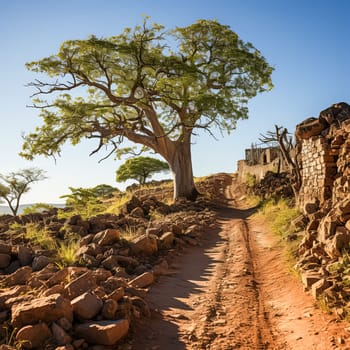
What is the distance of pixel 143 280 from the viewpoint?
4.86 meters

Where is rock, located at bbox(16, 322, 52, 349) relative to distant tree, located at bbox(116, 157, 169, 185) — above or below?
below

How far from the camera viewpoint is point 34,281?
405cm

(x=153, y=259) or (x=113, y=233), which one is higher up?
(x=113, y=233)

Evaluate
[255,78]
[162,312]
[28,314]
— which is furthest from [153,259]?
[255,78]

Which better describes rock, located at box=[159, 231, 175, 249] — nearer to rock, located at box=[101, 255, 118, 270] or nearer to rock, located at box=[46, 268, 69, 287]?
rock, located at box=[101, 255, 118, 270]

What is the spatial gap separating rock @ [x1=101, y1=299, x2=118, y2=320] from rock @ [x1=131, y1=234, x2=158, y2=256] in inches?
104

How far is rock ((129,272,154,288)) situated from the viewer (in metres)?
4.78

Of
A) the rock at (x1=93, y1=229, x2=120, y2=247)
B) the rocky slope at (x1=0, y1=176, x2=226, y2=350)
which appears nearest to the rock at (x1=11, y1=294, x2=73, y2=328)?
the rocky slope at (x1=0, y1=176, x2=226, y2=350)

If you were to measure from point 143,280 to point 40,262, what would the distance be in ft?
5.36

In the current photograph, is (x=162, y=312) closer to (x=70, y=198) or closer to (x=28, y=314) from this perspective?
(x=28, y=314)

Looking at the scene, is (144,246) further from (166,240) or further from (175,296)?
(175,296)

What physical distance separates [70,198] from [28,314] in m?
9.00

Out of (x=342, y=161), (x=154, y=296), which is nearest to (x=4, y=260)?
(x=154, y=296)

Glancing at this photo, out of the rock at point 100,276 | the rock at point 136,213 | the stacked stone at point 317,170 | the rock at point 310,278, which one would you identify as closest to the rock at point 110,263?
the rock at point 100,276
